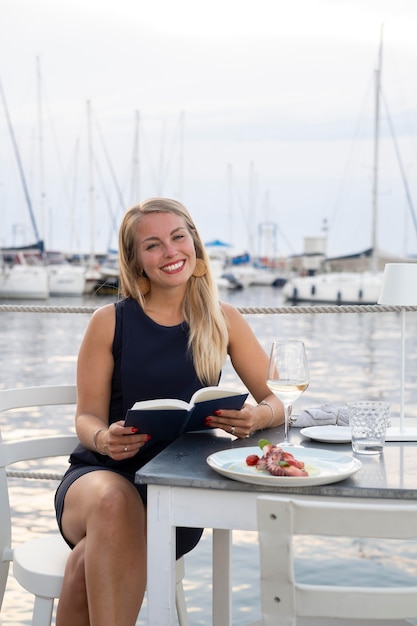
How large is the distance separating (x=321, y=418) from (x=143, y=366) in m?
0.49

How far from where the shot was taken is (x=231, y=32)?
46.9 m

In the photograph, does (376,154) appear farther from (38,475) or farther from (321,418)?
(321,418)

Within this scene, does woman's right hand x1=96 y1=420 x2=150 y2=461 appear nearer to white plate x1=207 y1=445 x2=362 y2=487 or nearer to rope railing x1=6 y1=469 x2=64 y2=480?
white plate x1=207 y1=445 x2=362 y2=487

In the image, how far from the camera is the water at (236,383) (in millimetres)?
3600

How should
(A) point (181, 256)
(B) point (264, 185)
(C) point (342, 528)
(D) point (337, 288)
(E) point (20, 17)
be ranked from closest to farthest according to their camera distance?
(C) point (342, 528) → (A) point (181, 256) → (D) point (337, 288) → (E) point (20, 17) → (B) point (264, 185)

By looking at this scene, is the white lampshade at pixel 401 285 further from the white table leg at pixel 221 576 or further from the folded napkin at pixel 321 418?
the white table leg at pixel 221 576

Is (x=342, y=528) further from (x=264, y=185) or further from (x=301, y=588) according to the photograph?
(x=264, y=185)

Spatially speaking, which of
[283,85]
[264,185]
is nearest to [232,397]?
[283,85]

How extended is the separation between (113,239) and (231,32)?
Result: 1250 cm

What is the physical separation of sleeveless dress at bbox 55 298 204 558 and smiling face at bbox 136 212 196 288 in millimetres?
120

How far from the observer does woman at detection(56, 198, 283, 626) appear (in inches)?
82.5

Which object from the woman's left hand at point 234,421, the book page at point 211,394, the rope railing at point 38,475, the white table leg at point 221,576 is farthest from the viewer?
the rope railing at point 38,475

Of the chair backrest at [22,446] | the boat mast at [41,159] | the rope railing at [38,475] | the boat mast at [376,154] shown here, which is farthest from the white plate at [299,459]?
the boat mast at [41,159]

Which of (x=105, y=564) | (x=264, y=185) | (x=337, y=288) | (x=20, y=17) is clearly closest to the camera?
(x=105, y=564)
